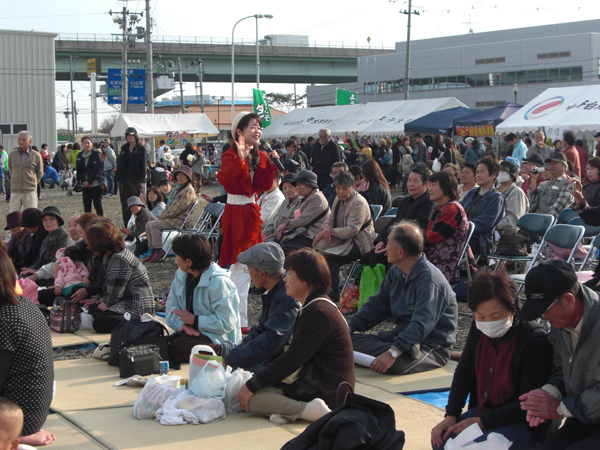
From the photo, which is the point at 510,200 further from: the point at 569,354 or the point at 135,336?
the point at 569,354

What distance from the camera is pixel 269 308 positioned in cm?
430

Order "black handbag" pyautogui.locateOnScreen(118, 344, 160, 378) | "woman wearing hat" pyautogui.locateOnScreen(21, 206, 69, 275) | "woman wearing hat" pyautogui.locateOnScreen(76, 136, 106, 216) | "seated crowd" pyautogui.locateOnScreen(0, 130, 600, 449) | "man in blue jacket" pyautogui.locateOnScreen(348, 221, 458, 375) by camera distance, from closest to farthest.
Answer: "seated crowd" pyautogui.locateOnScreen(0, 130, 600, 449)
"man in blue jacket" pyautogui.locateOnScreen(348, 221, 458, 375)
"black handbag" pyautogui.locateOnScreen(118, 344, 160, 378)
"woman wearing hat" pyautogui.locateOnScreen(21, 206, 69, 275)
"woman wearing hat" pyautogui.locateOnScreen(76, 136, 106, 216)

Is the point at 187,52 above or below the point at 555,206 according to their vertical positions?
above

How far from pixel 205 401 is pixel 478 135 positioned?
56.7 ft

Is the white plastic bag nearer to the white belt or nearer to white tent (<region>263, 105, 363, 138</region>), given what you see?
the white belt

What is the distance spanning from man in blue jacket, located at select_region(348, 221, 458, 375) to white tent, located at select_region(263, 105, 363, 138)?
22.3 meters

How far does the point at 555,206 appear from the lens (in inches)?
313

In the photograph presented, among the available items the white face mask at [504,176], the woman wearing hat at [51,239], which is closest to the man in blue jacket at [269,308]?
the woman wearing hat at [51,239]

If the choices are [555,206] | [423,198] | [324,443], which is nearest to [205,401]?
[324,443]

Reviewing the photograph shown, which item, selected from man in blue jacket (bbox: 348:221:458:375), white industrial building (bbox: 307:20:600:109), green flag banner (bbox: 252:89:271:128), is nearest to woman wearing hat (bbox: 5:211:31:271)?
man in blue jacket (bbox: 348:221:458:375)

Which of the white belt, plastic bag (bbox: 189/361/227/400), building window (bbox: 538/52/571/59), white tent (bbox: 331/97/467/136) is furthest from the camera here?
building window (bbox: 538/52/571/59)

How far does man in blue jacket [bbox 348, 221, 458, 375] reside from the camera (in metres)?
4.51

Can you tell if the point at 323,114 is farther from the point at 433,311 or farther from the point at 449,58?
the point at 449,58

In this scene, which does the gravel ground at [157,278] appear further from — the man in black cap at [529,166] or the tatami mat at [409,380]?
the man in black cap at [529,166]
